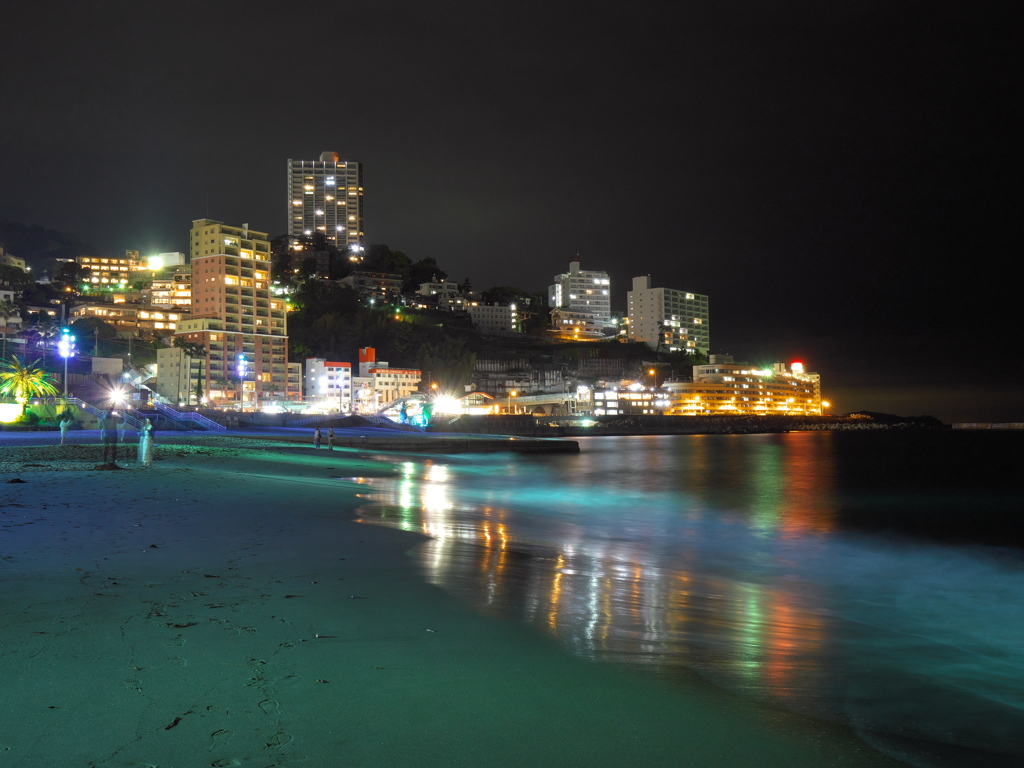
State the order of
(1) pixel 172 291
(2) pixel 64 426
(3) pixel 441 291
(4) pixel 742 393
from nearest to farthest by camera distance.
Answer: (2) pixel 64 426 → (1) pixel 172 291 → (4) pixel 742 393 → (3) pixel 441 291

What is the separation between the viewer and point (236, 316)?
9994 cm

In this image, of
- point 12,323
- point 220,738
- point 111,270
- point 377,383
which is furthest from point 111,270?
point 220,738

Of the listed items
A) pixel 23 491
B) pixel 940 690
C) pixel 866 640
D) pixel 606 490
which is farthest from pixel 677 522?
pixel 23 491

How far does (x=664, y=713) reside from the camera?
4.07 meters

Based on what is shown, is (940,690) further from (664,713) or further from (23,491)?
(23,491)

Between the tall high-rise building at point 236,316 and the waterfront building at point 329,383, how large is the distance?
2.80m

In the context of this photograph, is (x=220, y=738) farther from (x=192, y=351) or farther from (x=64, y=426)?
(x=192, y=351)

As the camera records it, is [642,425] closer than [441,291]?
Yes

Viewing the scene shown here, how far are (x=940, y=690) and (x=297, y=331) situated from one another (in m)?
120

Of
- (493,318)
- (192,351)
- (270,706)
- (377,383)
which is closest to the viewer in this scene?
(270,706)

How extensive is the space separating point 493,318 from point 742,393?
65.5 m

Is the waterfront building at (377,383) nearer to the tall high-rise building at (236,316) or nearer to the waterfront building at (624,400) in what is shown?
the tall high-rise building at (236,316)

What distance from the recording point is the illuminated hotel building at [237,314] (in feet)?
315

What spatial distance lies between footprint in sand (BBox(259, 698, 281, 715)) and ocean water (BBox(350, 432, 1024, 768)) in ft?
7.97
